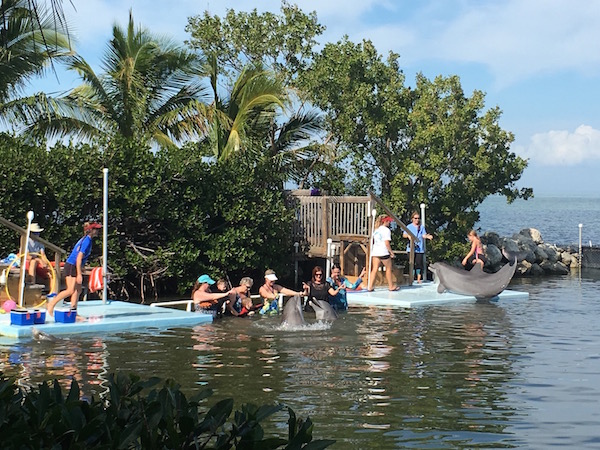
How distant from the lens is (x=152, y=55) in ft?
77.3

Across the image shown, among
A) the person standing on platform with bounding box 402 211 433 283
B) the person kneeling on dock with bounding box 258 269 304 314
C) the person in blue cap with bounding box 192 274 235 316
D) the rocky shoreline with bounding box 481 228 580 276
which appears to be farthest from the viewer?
the rocky shoreline with bounding box 481 228 580 276

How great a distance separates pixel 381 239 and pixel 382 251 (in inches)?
12.6

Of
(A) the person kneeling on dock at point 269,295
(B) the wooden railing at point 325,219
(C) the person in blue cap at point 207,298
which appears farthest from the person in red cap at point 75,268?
(B) the wooden railing at point 325,219

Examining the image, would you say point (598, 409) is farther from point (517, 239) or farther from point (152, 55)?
point (517, 239)

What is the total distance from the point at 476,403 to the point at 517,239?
A: 2488cm

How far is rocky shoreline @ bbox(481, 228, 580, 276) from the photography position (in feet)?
102

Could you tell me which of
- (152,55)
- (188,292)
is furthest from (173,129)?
(188,292)

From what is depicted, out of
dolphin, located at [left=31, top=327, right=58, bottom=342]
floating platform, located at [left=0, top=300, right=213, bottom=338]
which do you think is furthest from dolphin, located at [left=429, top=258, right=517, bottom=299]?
dolphin, located at [left=31, top=327, right=58, bottom=342]

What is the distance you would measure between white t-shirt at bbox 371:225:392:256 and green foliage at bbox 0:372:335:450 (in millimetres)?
16890

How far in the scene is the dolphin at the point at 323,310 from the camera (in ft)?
55.1

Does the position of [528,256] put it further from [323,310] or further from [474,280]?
[323,310]

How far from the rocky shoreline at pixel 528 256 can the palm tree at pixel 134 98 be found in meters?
12.1

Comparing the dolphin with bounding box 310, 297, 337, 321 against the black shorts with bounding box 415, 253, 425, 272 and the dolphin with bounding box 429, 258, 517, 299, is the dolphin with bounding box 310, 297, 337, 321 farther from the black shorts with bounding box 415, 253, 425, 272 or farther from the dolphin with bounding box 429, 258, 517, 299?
the black shorts with bounding box 415, 253, 425, 272

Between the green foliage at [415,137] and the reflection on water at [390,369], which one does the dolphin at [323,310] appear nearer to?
the reflection on water at [390,369]
